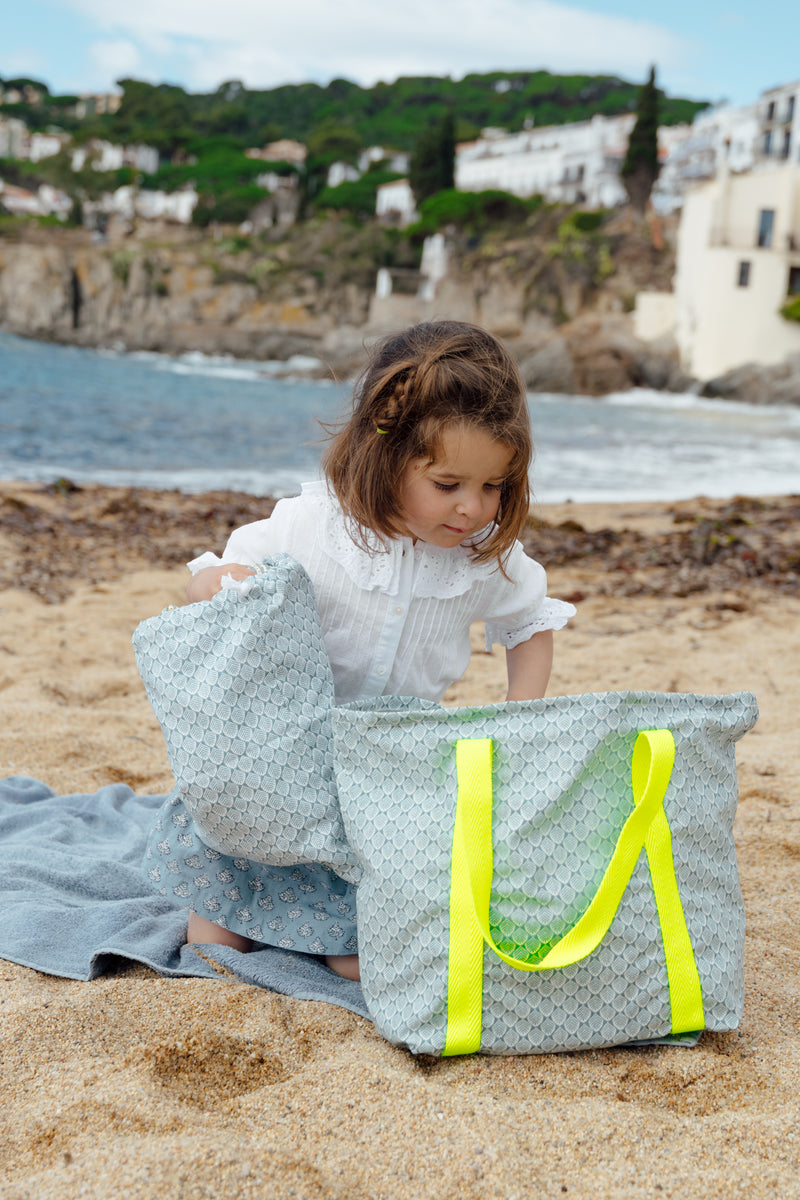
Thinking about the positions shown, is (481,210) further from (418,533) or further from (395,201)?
(418,533)

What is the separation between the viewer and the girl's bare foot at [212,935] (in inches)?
76.0

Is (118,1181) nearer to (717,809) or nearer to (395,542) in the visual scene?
(717,809)

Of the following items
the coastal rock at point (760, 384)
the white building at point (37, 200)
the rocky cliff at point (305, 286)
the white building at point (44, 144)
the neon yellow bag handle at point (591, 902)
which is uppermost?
the white building at point (44, 144)

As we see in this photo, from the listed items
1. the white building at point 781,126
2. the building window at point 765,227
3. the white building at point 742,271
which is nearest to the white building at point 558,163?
the white building at point 781,126

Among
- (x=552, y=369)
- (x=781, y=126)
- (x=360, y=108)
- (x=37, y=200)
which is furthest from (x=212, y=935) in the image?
(x=360, y=108)

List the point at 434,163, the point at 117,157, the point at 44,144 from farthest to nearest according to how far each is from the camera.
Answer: the point at 44,144 < the point at 117,157 < the point at 434,163

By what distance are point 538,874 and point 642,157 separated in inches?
1911

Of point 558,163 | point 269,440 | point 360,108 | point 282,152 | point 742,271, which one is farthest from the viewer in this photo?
point 360,108

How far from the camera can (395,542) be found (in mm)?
1997

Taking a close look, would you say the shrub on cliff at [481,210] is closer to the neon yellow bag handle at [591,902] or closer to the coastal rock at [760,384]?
the coastal rock at [760,384]

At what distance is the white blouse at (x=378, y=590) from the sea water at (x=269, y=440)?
0.31 metres

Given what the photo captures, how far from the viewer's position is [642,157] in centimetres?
4391

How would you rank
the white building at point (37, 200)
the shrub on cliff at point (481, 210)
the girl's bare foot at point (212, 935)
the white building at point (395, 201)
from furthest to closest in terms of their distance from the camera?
the white building at point (37, 200) → the white building at point (395, 201) → the shrub on cliff at point (481, 210) → the girl's bare foot at point (212, 935)

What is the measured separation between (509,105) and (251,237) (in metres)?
50.3
